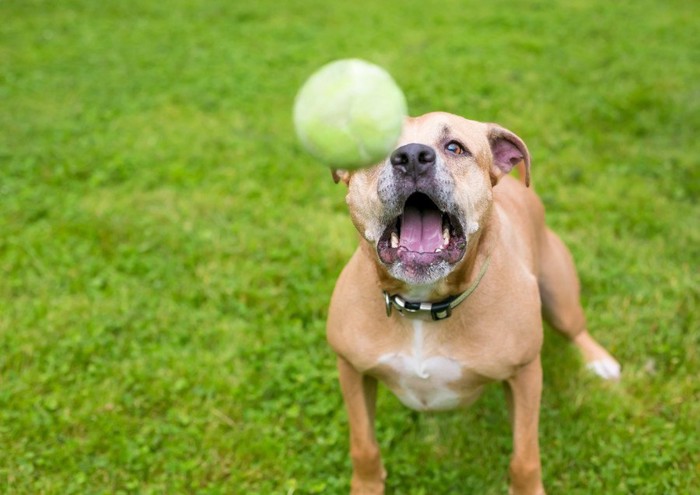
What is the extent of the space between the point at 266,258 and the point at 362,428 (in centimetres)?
195

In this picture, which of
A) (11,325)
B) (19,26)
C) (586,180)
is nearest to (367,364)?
(11,325)

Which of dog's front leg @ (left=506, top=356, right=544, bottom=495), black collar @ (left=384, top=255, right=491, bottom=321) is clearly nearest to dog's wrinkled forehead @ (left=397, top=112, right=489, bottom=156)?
black collar @ (left=384, top=255, right=491, bottom=321)

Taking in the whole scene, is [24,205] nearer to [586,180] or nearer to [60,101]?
[60,101]

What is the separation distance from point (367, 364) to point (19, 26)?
8293 millimetres

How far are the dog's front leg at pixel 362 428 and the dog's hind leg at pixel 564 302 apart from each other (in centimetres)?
115

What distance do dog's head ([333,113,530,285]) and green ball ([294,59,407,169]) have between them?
1.38 ft

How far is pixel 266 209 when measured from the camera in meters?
5.49

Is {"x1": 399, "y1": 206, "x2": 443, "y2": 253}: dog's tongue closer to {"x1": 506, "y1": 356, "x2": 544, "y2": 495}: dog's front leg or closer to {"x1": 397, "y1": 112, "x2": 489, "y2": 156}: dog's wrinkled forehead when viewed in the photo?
{"x1": 397, "y1": 112, "x2": 489, "y2": 156}: dog's wrinkled forehead

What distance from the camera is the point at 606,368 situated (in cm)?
401

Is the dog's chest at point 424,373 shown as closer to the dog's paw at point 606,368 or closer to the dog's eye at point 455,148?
the dog's eye at point 455,148

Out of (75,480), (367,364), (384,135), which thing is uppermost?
(384,135)

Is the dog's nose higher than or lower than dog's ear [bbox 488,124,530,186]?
higher

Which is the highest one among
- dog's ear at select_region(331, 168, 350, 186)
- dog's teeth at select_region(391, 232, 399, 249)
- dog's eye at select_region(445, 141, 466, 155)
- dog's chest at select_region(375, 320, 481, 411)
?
dog's eye at select_region(445, 141, 466, 155)

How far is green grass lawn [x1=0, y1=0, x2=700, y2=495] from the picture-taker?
3586mm
